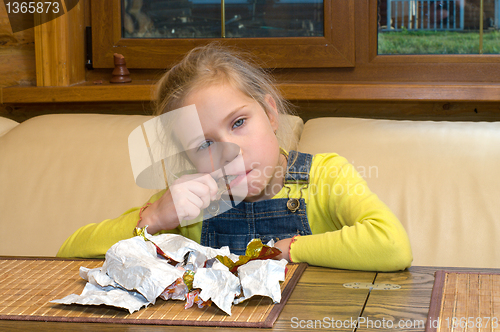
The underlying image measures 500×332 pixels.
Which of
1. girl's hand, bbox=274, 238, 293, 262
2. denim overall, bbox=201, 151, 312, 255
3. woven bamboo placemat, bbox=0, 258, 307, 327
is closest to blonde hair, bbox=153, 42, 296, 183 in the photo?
denim overall, bbox=201, 151, 312, 255

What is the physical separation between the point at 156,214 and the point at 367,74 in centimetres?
101

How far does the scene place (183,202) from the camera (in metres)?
0.89

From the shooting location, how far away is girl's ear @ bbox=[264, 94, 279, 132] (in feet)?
3.66

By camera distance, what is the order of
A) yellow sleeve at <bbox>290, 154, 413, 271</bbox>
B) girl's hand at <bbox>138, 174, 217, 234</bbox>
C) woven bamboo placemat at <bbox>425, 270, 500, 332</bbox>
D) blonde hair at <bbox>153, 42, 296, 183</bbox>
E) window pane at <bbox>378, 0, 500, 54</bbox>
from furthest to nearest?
1. window pane at <bbox>378, 0, 500, 54</bbox>
2. blonde hair at <bbox>153, 42, 296, 183</bbox>
3. girl's hand at <bbox>138, 174, 217, 234</bbox>
4. yellow sleeve at <bbox>290, 154, 413, 271</bbox>
5. woven bamboo placemat at <bbox>425, 270, 500, 332</bbox>

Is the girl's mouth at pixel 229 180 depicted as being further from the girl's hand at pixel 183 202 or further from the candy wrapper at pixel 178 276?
the candy wrapper at pixel 178 276

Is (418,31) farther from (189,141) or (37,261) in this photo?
(37,261)

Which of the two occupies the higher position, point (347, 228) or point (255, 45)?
point (255, 45)

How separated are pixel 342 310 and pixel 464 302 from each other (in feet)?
0.45

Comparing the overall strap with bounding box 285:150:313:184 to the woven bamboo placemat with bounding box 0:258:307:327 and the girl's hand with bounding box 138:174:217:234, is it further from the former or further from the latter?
the woven bamboo placemat with bounding box 0:258:307:327

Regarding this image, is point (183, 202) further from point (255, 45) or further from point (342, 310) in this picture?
point (255, 45)

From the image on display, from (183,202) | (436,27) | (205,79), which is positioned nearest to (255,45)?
(436,27)

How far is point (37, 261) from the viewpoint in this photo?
0.78 meters

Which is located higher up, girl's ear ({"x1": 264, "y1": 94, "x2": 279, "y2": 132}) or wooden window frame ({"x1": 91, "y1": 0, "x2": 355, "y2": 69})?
wooden window frame ({"x1": 91, "y1": 0, "x2": 355, "y2": 69})

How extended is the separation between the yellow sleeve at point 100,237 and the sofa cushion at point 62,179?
34 centimetres
